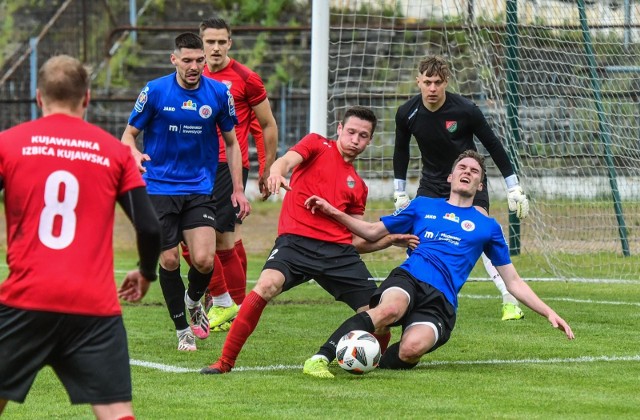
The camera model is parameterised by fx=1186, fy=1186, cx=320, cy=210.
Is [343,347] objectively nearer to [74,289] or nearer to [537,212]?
[74,289]

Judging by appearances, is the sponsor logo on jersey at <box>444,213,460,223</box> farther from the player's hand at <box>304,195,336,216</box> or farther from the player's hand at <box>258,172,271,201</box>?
the player's hand at <box>258,172,271,201</box>

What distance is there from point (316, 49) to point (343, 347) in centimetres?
547

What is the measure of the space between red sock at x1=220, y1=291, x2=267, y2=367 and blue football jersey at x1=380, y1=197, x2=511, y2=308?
106 cm

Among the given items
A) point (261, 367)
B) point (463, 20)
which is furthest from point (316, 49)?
point (261, 367)

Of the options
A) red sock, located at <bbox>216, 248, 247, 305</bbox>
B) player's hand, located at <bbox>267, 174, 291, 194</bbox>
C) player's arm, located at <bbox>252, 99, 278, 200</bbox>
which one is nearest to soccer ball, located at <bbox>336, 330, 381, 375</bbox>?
player's hand, located at <bbox>267, 174, 291, 194</bbox>

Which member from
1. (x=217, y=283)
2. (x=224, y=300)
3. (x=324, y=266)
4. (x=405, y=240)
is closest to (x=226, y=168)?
(x=217, y=283)

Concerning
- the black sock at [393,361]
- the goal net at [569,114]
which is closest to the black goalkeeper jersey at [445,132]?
the black sock at [393,361]

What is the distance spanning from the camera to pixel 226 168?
32.9 feet

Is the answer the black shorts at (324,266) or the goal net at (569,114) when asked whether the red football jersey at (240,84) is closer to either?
the black shorts at (324,266)

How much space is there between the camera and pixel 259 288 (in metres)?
7.32

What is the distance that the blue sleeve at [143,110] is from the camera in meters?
8.20

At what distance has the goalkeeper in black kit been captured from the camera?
9.45 meters

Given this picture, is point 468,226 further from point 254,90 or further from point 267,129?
point 254,90

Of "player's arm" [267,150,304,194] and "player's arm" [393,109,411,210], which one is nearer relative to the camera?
"player's arm" [267,150,304,194]
